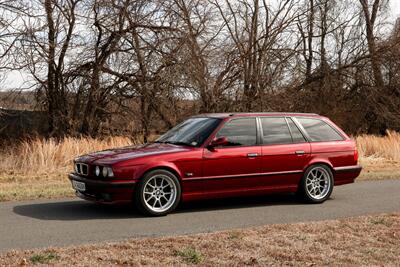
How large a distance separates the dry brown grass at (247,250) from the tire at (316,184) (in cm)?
245

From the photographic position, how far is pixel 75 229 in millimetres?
7504

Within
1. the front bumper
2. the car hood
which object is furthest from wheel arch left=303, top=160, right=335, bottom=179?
the front bumper

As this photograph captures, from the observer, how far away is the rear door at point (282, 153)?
9.54 m

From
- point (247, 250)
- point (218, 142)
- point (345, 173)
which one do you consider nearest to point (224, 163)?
point (218, 142)

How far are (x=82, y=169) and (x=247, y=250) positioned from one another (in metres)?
3.55

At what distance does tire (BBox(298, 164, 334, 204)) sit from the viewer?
32.6ft

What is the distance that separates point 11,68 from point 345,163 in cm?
1249

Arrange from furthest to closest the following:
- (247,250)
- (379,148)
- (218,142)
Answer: (379,148) → (218,142) → (247,250)

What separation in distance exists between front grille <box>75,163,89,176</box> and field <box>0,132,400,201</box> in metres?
1.68

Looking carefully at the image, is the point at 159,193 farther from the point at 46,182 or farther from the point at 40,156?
the point at 40,156

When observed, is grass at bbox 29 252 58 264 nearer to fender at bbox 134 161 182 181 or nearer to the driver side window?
fender at bbox 134 161 182 181

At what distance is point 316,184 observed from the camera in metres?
10.1

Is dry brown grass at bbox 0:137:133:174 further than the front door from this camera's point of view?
Yes

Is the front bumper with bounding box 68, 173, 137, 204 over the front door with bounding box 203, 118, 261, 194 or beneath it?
beneath
